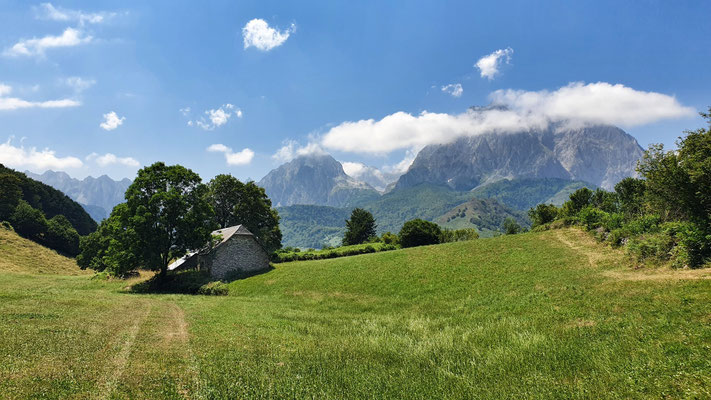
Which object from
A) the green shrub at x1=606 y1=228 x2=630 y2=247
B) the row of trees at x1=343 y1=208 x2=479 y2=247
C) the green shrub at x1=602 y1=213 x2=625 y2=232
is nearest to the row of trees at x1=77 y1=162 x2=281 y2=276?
the green shrub at x1=606 y1=228 x2=630 y2=247

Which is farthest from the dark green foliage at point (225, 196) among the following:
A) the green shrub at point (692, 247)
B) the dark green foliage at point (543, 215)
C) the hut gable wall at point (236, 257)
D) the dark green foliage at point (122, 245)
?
the dark green foliage at point (543, 215)

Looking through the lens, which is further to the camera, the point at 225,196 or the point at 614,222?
the point at 225,196

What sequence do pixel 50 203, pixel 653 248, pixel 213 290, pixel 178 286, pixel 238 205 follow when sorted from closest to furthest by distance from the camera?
pixel 653 248
pixel 213 290
pixel 178 286
pixel 238 205
pixel 50 203

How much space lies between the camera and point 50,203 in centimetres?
11494

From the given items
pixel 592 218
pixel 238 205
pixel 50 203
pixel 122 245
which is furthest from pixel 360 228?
pixel 50 203

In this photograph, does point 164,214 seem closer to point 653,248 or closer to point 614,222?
point 653,248

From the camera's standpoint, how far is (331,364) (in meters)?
11.2

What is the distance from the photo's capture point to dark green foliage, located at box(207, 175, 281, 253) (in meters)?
67.1

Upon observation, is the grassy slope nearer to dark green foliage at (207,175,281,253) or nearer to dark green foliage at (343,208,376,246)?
dark green foliage at (207,175,281,253)

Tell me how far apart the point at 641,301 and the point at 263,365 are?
1701 centimetres

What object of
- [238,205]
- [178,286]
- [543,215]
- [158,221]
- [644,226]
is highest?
[238,205]

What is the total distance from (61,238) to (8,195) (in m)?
16.4

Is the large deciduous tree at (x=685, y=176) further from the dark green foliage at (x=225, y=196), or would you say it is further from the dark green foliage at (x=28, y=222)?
the dark green foliage at (x=28, y=222)

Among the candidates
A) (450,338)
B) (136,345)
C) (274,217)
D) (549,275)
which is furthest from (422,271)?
(274,217)
